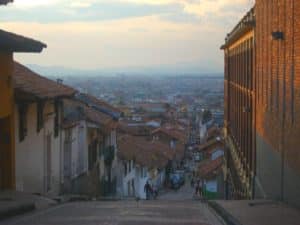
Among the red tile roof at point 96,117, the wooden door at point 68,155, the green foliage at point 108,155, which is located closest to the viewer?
the wooden door at point 68,155

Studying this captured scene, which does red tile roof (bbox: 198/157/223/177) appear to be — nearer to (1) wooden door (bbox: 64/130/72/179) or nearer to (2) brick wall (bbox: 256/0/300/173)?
(1) wooden door (bbox: 64/130/72/179)

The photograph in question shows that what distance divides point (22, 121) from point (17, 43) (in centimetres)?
323

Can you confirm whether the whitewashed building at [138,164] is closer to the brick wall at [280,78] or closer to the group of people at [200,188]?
the group of people at [200,188]

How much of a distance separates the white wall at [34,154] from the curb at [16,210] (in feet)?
11.9

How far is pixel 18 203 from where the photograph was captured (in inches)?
574

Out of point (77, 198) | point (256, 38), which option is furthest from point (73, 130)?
point (256, 38)

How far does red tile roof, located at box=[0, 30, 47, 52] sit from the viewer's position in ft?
50.2

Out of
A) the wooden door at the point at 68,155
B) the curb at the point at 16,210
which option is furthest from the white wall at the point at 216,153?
the curb at the point at 16,210

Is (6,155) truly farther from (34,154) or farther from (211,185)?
(211,185)

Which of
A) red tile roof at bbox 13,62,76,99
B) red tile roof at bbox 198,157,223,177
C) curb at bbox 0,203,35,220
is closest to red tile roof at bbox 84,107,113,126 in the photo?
red tile roof at bbox 13,62,76,99

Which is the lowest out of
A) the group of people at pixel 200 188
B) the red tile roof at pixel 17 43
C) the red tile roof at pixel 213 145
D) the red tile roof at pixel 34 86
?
the group of people at pixel 200 188

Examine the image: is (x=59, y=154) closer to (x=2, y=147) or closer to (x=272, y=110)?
(x=2, y=147)

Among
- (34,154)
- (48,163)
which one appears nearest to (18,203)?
(34,154)

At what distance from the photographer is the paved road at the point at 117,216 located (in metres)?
12.5
